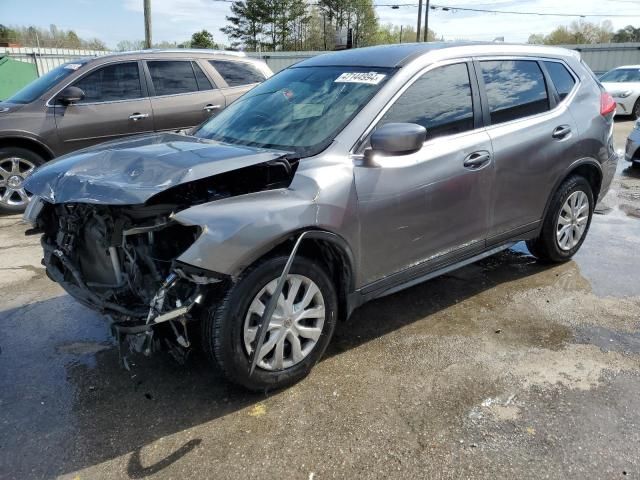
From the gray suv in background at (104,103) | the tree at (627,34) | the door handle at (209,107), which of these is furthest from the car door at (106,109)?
the tree at (627,34)

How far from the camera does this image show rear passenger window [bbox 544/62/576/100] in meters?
4.35

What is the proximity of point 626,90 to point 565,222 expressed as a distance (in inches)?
542

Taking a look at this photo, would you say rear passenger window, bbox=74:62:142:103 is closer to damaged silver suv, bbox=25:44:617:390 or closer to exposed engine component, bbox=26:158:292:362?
damaged silver suv, bbox=25:44:617:390

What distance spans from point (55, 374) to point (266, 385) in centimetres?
133

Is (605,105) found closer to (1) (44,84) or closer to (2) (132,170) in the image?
(2) (132,170)

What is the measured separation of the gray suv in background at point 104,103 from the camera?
6.41 meters

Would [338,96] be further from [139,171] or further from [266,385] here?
[266,385]

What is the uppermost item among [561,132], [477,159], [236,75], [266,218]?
[236,75]

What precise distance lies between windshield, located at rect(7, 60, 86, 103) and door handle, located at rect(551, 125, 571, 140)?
221 inches

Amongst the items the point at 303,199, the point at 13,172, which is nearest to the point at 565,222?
the point at 303,199

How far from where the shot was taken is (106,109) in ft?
22.1

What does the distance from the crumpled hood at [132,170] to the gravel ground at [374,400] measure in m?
1.13

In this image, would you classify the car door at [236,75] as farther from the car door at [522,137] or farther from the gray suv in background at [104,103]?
the car door at [522,137]

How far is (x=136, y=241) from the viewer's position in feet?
9.10
